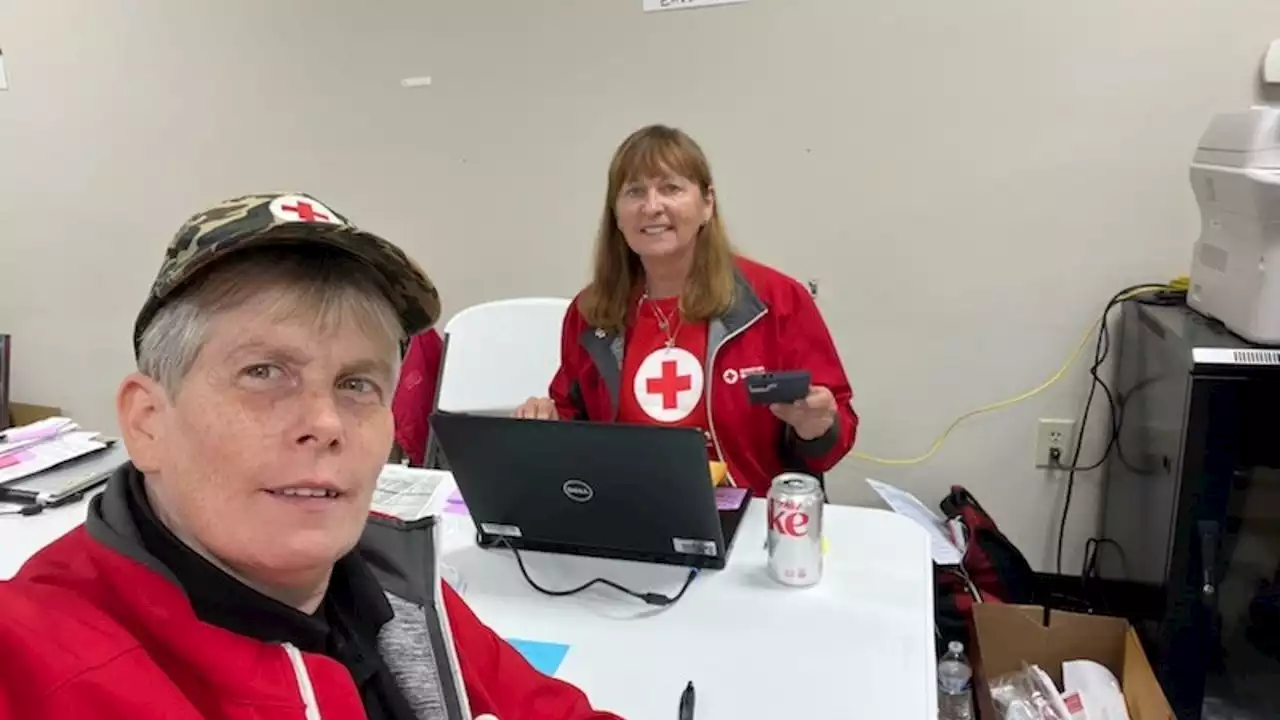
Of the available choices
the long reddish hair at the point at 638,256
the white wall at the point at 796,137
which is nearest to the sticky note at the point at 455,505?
the long reddish hair at the point at 638,256

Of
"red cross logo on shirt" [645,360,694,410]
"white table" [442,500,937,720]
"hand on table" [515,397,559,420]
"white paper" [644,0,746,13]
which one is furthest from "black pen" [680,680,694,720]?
"white paper" [644,0,746,13]

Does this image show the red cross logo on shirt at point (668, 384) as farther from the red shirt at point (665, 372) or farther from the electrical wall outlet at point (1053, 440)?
the electrical wall outlet at point (1053, 440)

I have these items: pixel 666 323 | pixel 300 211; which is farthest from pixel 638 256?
pixel 300 211

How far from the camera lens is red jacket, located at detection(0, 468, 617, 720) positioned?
1.87 ft

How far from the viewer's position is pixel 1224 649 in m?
1.88

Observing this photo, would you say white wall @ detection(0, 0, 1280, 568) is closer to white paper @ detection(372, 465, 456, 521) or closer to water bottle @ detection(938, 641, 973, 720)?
water bottle @ detection(938, 641, 973, 720)

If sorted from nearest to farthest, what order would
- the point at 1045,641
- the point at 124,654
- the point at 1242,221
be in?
the point at 124,654, the point at 1242,221, the point at 1045,641

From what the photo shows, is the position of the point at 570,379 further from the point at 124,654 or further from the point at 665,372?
the point at 124,654

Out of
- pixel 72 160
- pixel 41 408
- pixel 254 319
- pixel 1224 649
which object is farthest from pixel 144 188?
pixel 1224 649

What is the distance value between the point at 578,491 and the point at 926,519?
1.37 m

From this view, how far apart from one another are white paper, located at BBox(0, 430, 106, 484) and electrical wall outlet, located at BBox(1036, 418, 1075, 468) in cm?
222

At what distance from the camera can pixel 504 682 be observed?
97cm

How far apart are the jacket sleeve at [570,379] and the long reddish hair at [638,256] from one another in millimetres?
63

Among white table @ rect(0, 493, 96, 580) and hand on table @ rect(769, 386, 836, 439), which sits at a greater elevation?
hand on table @ rect(769, 386, 836, 439)
